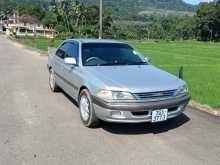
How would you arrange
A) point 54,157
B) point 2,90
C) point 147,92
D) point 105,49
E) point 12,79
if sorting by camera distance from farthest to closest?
point 12,79
point 2,90
point 105,49
point 147,92
point 54,157

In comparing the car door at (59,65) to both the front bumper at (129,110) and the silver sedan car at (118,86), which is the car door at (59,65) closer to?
the silver sedan car at (118,86)

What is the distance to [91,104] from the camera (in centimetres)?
647

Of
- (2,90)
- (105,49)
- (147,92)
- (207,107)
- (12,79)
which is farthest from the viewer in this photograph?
(12,79)

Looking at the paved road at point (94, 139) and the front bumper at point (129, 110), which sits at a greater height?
the front bumper at point (129, 110)

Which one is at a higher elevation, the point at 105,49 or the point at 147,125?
the point at 105,49

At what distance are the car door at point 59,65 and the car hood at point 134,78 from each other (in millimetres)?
1689

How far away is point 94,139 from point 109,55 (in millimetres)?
2304

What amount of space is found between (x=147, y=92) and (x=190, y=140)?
3.49 ft

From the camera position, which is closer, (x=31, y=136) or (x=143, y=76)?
(x=31, y=136)

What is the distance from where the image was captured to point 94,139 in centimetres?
606

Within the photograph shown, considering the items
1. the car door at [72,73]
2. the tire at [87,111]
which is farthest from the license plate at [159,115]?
the car door at [72,73]

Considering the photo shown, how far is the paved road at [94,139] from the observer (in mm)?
5223

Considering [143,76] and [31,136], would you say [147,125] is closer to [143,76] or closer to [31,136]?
[143,76]

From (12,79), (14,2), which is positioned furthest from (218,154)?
(14,2)
